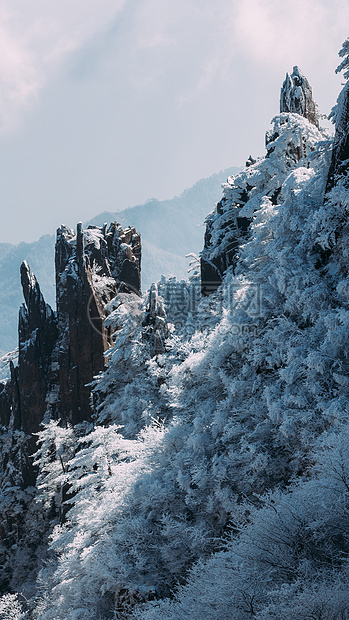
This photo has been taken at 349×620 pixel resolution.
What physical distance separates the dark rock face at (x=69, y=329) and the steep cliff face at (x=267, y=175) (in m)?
13.5

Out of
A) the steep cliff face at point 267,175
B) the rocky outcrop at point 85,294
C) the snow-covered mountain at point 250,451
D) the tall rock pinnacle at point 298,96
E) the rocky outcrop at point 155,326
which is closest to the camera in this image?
the snow-covered mountain at point 250,451

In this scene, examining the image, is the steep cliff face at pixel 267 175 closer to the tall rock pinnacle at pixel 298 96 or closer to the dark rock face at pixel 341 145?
the tall rock pinnacle at pixel 298 96

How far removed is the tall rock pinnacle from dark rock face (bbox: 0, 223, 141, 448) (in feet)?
84.3

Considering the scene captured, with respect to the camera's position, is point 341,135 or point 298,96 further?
point 298,96

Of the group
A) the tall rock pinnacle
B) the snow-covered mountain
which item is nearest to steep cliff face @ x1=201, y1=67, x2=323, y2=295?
the tall rock pinnacle

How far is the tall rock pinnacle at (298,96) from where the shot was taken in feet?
115

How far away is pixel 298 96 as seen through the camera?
1377 inches

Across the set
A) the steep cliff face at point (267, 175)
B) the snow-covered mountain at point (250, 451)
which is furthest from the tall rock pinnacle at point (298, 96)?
the snow-covered mountain at point (250, 451)

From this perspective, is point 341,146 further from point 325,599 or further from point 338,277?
point 325,599

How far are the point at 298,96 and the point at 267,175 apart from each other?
8.69 meters

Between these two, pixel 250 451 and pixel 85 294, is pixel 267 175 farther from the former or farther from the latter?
pixel 85 294

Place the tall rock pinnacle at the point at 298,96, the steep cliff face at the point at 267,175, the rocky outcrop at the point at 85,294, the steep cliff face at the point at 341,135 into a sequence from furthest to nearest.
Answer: the rocky outcrop at the point at 85,294 → the tall rock pinnacle at the point at 298,96 → the steep cliff face at the point at 267,175 → the steep cliff face at the point at 341,135

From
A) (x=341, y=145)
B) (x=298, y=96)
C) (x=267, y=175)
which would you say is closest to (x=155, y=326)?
(x=267, y=175)

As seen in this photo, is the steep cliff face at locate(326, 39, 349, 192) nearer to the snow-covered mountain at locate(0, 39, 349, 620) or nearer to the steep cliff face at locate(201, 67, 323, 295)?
the snow-covered mountain at locate(0, 39, 349, 620)
